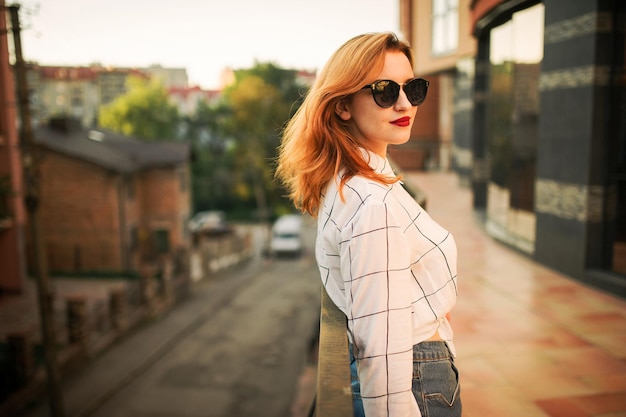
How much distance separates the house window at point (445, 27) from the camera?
48.5 ft

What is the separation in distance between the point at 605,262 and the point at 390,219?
16.1 feet

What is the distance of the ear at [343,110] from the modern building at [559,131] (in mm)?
4467

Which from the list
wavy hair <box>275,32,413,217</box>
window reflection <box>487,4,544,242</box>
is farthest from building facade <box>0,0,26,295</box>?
wavy hair <box>275,32,413,217</box>

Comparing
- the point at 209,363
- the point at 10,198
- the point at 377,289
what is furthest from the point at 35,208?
the point at 377,289

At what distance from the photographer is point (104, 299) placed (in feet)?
60.2

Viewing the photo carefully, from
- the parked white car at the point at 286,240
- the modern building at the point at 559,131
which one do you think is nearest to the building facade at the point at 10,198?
the modern building at the point at 559,131

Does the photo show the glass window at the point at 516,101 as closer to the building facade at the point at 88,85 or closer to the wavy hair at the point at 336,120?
the wavy hair at the point at 336,120

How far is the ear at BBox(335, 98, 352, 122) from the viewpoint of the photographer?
196 cm

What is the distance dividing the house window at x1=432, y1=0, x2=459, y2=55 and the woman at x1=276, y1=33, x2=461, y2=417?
45.8 feet

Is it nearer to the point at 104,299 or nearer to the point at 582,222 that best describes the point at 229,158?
the point at 104,299

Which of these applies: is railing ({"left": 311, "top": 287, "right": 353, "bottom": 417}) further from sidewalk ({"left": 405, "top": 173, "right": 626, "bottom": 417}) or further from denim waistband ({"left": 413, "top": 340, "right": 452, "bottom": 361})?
sidewalk ({"left": 405, "top": 173, "right": 626, "bottom": 417})

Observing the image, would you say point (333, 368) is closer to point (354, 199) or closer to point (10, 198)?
point (354, 199)

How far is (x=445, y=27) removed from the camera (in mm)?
15477

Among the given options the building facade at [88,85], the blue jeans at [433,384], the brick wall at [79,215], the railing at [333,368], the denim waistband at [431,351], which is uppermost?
the building facade at [88,85]
